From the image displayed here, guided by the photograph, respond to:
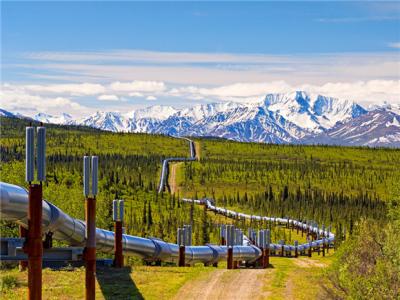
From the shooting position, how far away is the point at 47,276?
1476 inches

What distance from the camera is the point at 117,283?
3762 cm

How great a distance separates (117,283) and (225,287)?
20.9 ft

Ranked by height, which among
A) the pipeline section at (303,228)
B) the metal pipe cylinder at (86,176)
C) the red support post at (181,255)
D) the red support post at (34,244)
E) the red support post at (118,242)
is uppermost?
the metal pipe cylinder at (86,176)

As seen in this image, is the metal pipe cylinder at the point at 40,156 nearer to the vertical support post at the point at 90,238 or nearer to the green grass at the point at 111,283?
the vertical support post at the point at 90,238

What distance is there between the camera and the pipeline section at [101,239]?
82.0ft

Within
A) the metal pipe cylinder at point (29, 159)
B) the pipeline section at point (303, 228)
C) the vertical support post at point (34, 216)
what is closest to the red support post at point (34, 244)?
Result: the vertical support post at point (34, 216)

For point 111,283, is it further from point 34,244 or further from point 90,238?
point 34,244

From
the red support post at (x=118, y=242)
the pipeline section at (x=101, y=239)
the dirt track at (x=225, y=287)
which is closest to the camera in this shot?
the pipeline section at (x=101, y=239)

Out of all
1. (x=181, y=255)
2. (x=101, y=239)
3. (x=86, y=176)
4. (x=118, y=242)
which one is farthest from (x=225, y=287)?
(x=181, y=255)

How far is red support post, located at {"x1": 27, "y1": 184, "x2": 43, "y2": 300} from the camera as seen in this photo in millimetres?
23625

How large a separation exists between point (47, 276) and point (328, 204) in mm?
145289

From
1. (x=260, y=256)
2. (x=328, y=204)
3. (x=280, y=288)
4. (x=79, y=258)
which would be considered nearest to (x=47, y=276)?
(x=79, y=258)

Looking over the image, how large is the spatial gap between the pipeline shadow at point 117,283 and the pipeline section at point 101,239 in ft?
7.67

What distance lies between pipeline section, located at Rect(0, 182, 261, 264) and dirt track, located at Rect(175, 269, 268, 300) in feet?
22.2
